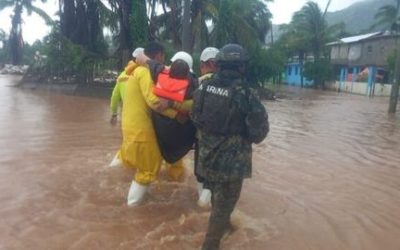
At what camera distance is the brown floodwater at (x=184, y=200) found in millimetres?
4555

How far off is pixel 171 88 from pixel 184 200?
1.55m

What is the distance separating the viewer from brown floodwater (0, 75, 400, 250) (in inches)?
179

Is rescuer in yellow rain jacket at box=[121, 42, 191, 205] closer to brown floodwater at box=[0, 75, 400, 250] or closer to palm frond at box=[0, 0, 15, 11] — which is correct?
brown floodwater at box=[0, 75, 400, 250]

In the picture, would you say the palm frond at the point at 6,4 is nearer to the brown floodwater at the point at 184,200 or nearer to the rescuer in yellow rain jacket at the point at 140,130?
the brown floodwater at the point at 184,200

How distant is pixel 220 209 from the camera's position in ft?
13.4

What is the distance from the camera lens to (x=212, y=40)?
2964 centimetres

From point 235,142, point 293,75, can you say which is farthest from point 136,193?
point 293,75

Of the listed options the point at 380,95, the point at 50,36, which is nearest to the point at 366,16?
the point at 380,95

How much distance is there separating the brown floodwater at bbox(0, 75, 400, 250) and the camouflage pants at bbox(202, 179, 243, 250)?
0.31 metres

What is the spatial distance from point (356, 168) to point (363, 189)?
1452 millimetres

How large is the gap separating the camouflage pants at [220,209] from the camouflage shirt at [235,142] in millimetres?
89

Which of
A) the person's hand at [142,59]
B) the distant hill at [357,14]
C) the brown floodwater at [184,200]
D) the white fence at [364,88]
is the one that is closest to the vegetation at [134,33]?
the brown floodwater at [184,200]

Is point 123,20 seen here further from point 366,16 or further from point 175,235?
point 366,16

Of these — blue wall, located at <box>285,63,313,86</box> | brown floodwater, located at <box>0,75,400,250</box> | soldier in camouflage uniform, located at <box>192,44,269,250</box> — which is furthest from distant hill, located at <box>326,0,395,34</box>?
soldier in camouflage uniform, located at <box>192,44,269,250</box>
